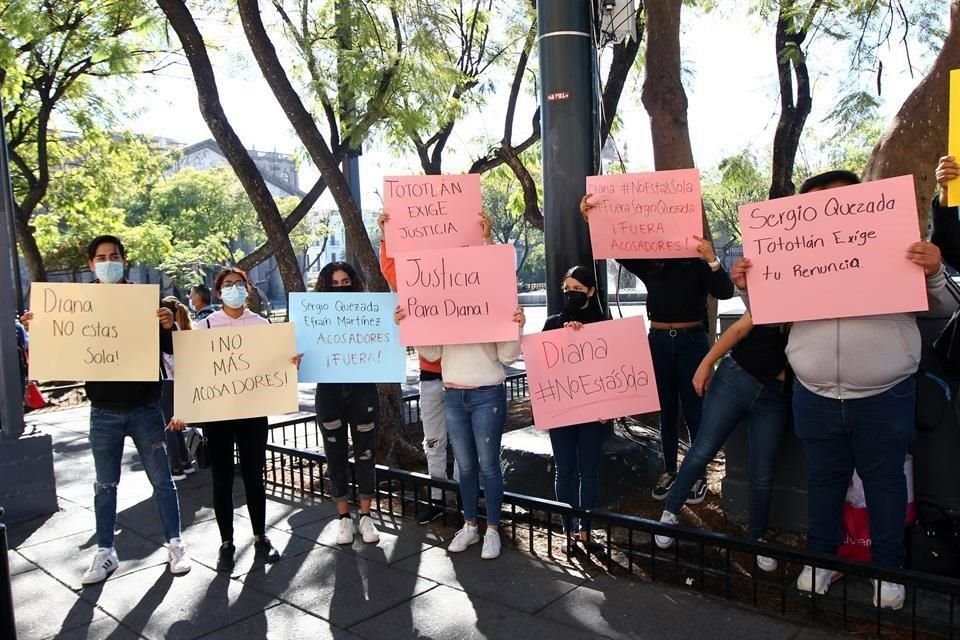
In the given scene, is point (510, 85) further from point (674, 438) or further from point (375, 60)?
point (674, 438)

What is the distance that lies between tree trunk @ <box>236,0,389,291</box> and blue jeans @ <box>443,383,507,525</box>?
2913 millimetres

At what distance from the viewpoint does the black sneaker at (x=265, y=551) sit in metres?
4.42

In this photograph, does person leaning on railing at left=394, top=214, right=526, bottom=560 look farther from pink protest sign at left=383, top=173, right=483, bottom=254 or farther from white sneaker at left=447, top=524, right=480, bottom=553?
pink protest sign at left=383, top=173, right=483, bottom=254

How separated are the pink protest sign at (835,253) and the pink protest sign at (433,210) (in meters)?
1.74

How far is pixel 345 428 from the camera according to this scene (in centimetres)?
467

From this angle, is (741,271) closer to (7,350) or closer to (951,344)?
(951,344)

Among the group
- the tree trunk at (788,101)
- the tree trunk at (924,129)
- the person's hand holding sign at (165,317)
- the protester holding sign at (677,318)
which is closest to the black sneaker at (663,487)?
the protester holding sign at (677,318)

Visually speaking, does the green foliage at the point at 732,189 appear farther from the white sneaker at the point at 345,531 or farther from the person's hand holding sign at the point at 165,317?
the person's hand holding sign at the point at 165,317

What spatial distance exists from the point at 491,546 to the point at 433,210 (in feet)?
6.88

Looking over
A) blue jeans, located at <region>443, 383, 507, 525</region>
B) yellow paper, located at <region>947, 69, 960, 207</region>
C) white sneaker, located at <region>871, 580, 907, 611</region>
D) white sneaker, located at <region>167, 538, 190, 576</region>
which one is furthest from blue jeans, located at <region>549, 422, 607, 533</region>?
white sneaker, located at <region>167, 538, 190, 576</region>

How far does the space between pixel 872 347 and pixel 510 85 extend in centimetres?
1073

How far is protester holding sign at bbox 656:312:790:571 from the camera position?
3869mm

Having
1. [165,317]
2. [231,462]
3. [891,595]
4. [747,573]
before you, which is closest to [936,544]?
[891,595]

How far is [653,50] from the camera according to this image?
6.93m
